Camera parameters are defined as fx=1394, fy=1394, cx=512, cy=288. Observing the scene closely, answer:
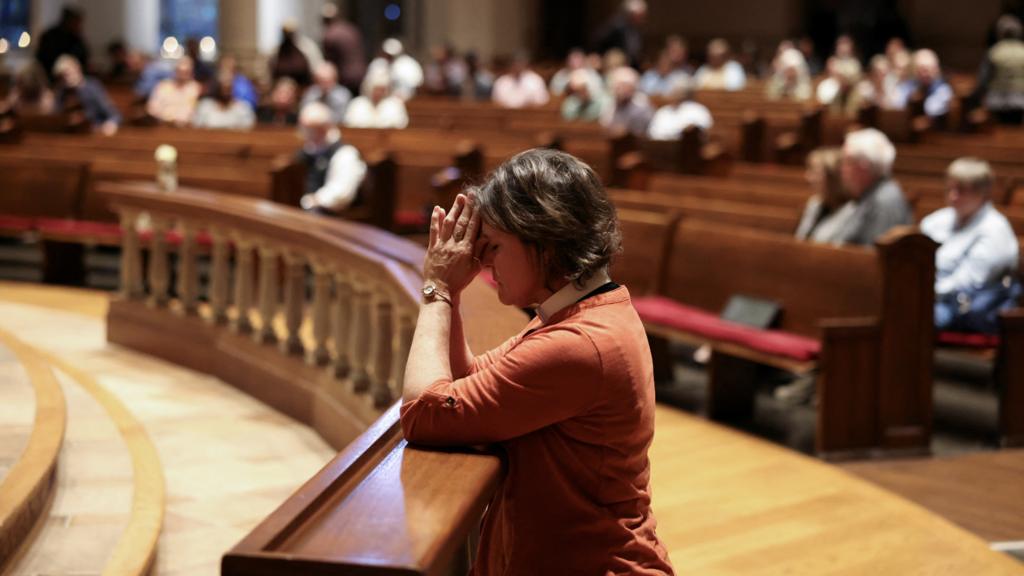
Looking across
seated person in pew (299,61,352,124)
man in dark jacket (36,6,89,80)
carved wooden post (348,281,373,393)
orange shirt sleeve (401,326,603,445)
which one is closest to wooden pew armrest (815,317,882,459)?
carved wooden post (348,281,373,393)

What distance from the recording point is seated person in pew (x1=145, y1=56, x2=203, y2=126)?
45.5 ft

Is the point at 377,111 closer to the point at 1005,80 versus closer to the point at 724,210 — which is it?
the point at 1005,80

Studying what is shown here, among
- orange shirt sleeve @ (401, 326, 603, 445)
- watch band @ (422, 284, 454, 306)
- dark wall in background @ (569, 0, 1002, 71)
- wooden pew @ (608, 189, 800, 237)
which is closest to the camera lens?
orange shirt sleeve @ (401, 326, 603, 445)

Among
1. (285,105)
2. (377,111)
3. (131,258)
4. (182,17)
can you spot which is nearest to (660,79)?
(377,111)

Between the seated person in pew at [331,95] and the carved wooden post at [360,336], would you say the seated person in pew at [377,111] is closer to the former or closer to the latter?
the seated person in pew at [331,95]

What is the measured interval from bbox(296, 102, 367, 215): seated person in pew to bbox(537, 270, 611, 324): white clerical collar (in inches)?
227

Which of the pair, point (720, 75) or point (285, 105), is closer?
point (285, 105)

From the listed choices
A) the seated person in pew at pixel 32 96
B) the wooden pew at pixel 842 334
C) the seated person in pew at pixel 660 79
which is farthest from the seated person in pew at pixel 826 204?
the seated person in pew at pixel 660 79

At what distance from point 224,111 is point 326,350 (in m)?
8.45

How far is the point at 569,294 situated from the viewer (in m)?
2.07

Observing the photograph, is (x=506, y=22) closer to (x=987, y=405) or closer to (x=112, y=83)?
(x=112, y=83)

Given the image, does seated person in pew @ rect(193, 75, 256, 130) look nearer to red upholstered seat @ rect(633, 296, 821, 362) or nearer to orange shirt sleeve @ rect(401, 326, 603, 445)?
red upholstered seat @ rect(633, 296, 821, 362)

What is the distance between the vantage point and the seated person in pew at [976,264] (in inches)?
223

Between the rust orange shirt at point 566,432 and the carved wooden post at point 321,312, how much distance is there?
2.88 m
